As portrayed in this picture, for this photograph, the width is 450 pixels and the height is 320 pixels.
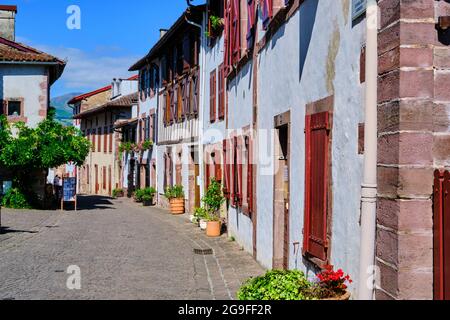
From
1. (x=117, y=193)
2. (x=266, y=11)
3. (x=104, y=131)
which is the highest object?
(x=104, y=131)

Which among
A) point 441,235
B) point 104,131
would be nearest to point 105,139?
point 104,131

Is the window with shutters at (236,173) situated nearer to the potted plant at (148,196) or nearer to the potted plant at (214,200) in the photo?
the potted plant at (214,200)

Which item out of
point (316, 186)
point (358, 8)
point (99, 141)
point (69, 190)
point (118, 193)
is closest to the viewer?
point (358, 8)

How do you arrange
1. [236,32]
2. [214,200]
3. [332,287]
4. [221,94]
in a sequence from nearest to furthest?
[332,287], [236,32], [214,200], [221,94]

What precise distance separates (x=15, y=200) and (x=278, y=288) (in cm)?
1970

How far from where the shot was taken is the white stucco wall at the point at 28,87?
2488 centimetres

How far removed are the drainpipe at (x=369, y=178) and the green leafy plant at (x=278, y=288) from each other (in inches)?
25.9

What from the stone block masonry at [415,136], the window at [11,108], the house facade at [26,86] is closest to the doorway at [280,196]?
the stone block masonry at [415,136]

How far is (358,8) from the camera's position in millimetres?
5492

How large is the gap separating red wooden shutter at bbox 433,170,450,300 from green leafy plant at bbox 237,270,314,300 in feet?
4.32

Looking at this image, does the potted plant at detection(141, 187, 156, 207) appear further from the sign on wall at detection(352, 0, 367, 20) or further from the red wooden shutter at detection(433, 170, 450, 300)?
the red wooden shutter at detection(433, 170, 450, 300)

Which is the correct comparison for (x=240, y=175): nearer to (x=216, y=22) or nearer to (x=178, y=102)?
(x=216, y=22)

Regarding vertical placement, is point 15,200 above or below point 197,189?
below

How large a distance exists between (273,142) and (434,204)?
5.56 meters
